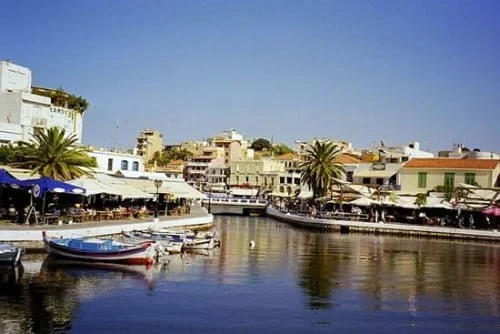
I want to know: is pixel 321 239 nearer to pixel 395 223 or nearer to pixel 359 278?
pixel 395 223

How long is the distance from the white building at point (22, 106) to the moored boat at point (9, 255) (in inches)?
1389

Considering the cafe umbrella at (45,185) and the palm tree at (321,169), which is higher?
the palm tree at (321,169)

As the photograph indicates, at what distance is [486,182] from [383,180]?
15082mm

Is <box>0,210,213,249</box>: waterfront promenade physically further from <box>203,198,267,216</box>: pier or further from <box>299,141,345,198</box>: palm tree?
<box>203,198,267,216</box>: pier

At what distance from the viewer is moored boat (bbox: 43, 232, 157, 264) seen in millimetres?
35625

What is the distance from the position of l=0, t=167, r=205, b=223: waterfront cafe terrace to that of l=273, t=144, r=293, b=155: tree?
11834 centimetres

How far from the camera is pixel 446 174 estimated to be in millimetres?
84188

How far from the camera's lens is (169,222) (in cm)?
5619

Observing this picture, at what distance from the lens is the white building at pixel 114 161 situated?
7616 cm

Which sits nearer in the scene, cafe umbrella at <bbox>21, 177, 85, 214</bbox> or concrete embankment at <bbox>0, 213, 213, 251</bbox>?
concrete embankment at <bbox>0, 213, 213, 251</bbox>

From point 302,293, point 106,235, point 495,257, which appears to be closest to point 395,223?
point 495,257

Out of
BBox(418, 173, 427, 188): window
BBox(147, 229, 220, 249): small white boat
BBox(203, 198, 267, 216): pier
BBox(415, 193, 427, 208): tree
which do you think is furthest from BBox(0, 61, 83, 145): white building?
BBox(418, 173, 427, 188): window

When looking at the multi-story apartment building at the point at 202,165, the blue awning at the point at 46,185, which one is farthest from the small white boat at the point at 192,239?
the multi-story apartment building at the point at 202,165

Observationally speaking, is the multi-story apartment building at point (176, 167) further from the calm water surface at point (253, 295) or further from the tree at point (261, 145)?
the calm water surface at point (253, 295)
